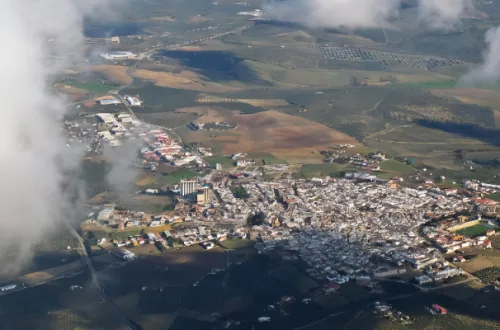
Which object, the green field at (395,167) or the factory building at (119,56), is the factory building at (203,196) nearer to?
the green field at (395,167)

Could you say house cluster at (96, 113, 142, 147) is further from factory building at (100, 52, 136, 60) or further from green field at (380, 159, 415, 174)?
factory building at (100, 52, 136, 60)

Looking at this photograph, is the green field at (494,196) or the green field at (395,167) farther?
the green field at (395,167)

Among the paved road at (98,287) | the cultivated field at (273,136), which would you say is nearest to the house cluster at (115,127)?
the cultivated field at (273,136)

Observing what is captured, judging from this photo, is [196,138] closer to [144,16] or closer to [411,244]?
[411,244]

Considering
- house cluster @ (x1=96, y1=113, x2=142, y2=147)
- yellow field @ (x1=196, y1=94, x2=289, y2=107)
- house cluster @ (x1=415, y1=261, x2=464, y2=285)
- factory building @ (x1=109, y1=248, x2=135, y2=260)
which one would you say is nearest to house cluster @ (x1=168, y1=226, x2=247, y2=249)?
factory building @ (x1=109, y1=248, x2=135, y2=260)

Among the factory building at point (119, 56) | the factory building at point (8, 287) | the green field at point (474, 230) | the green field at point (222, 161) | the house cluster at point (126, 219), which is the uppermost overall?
the factory building at point (119, 56)

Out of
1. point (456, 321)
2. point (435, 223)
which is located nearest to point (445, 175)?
point (435, 223)

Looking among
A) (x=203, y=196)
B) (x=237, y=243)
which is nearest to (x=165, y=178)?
(x=203, y=196)
